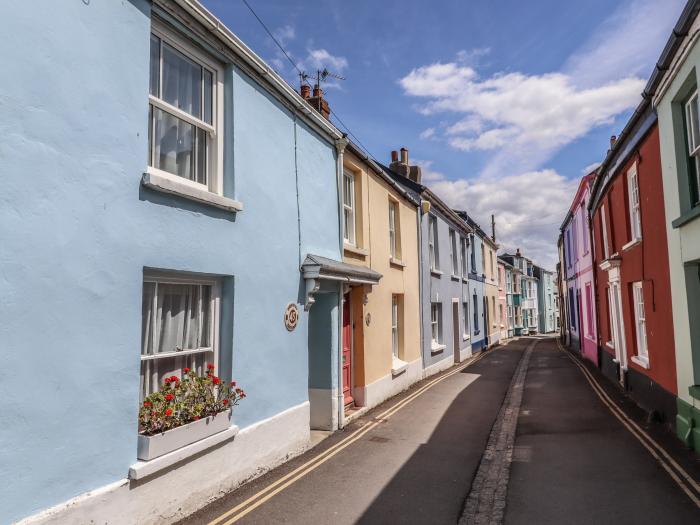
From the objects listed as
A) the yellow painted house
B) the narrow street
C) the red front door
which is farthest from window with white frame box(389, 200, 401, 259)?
the narrow street

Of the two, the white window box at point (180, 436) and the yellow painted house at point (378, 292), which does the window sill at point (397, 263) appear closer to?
the yellow painted house at point (378, 292)

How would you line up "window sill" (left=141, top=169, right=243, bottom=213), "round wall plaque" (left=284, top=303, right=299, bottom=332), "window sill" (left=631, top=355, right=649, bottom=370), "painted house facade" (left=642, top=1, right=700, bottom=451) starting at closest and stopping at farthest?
"window sill" (left=141, top=169, right=243, bottom=213)
"painted house facade" (left=642, top=1, right=700, bottom=451)
"round wall plaque" (left=284, top=303, right=299, bottom=332)
"window sill" (left=631, top=355, right=649, bottom=370)

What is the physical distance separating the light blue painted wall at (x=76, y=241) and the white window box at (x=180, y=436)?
0.12 m

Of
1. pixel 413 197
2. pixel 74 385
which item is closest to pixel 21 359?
pixel 74 385

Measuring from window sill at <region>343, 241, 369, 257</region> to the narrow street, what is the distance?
3554mm

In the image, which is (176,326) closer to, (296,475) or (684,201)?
(296,475)

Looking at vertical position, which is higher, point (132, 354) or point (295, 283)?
point (295, 283)

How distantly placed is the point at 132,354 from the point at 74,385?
644mm

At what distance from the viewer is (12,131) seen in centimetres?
367

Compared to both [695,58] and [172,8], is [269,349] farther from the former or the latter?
[695,58]

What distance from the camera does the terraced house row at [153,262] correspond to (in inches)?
→ 148

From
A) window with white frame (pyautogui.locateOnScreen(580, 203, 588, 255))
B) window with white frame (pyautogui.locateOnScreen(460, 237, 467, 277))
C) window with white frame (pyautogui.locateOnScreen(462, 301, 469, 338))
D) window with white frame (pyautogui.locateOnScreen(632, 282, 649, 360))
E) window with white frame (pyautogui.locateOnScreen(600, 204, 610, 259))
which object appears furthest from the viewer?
window with white frame (pyautogui.locateOnScreen(460, 237, 467, 277))

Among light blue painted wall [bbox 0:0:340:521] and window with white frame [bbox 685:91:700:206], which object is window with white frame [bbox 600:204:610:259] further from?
light blue painted wall [bbox 0:0:340:521]

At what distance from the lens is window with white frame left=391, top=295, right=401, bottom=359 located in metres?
13.1
